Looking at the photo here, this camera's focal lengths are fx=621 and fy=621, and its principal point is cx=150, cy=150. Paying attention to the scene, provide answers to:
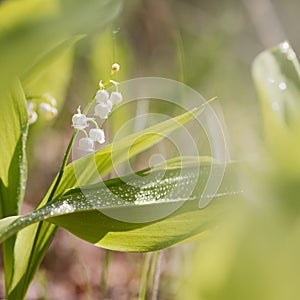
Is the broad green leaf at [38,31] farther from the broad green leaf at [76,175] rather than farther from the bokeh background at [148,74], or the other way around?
the broad green leaf at [76,175]

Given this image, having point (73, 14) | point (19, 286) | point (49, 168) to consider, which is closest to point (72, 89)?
point (49, 168)

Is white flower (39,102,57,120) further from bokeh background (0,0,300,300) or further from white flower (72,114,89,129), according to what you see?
white flower (72,114,89,129)

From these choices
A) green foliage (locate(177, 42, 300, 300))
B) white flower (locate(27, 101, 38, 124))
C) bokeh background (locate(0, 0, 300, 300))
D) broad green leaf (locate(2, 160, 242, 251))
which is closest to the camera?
green foliage (locate(177, 42, 300, 300))

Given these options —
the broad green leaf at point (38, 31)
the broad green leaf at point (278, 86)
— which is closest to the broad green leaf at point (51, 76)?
the broad green leaf at point (278, 86)

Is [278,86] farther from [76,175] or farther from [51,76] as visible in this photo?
[51,76]

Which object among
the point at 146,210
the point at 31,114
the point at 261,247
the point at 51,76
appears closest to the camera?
the point at 261,247

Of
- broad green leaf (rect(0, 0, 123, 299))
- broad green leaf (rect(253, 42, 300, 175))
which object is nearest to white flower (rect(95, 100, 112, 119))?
broad green leaf (rect(253, 42, 300, 175))

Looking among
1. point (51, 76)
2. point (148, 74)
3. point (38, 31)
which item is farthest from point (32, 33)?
point (148, 74)
